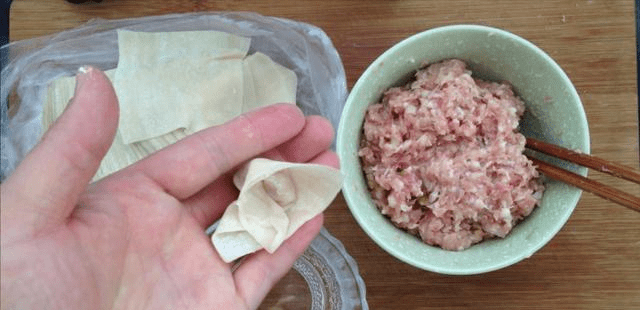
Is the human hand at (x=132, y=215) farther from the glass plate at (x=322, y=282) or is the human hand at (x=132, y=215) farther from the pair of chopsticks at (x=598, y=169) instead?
the pair of chopsticks at (x=598, y=169)

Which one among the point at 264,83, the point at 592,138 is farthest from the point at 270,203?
the point at 592,138

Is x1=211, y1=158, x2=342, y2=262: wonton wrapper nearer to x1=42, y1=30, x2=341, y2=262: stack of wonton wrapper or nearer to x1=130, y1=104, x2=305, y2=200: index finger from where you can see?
x1=130, y1=104, x2=305, y2=200: index finger

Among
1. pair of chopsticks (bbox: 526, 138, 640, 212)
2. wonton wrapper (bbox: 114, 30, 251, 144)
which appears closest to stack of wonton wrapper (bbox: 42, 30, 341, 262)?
wonton wrapper (bbox: 114, 30, 251, 144)

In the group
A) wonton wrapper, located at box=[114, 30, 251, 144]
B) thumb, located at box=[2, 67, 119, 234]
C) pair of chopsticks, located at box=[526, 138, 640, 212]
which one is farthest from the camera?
wonton wrapper, located at box=[114, 30, 251, 144]

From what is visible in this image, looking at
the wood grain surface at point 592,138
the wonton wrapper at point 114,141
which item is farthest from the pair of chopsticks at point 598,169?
the wonton wrapper at point 114,141

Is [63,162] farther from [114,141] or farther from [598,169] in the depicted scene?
[598,169]

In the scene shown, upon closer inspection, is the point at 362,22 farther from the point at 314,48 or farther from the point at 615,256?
the point at 615,256
